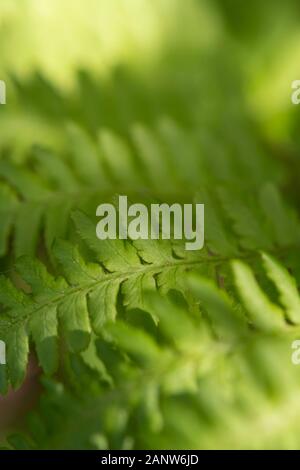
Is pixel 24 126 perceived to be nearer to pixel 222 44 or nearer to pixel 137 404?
pixel 222 44

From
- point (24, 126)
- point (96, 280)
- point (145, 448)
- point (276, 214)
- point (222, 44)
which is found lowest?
point (145, 448)

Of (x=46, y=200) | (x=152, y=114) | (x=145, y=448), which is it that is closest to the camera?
(x=145, y=448)

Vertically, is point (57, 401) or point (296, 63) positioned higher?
point (296, 63)

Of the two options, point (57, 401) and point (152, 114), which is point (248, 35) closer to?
point (152, 114)

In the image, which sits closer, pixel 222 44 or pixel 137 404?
pixel 137 404

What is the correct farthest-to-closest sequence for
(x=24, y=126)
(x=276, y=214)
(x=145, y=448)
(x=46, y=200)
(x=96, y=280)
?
1. (x=24, y=126)
2. (x=46, y=200)
3. (x=276, y=214)
4. (x=96, y=280)
5. (x=145, y=448)

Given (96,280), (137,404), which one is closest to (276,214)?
(96,280)
